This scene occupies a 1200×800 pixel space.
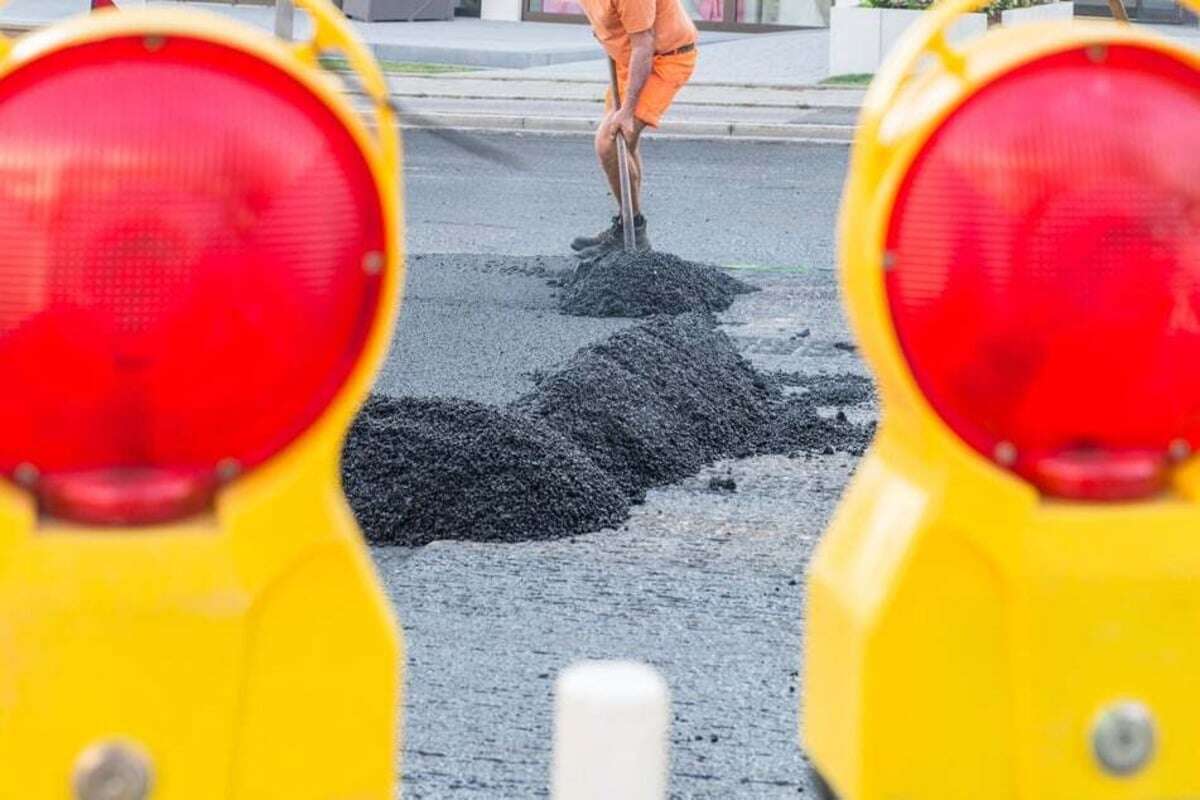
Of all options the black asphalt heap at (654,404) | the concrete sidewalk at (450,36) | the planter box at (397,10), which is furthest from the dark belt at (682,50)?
the planter box at (397,10)

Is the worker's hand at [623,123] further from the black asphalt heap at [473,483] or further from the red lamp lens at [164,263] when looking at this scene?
the red lamp lens at [164,263]

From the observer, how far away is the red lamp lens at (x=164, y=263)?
1776mm

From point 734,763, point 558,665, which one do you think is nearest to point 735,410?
point 558,665

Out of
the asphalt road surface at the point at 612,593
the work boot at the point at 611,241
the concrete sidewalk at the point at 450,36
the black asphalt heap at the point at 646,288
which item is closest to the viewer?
the asphalt road surface at the point at 612,593

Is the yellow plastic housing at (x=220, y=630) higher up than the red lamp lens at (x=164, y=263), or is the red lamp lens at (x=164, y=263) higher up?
the red lamp lens at (x=164, y=263)

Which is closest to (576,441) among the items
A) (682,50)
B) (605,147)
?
(605,147)

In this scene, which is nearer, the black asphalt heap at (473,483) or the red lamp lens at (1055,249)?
the red lamp lens at (1055,249)

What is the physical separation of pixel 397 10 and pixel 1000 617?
28.3 metres

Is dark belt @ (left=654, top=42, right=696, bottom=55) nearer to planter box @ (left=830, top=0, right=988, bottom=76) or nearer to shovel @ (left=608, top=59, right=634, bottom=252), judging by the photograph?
shovel @ (left=608, top=59, right=634, bottom=252)

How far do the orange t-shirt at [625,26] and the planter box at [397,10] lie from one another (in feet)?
56.4

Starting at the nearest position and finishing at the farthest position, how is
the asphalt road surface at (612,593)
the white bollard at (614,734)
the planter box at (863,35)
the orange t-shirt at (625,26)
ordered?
the white bollard at (614,734), the asphalt road surface at (612,593), the orange t-shirt at (625,26), the planter box at (863,35)

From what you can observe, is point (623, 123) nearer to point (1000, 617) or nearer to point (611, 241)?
point (611, 241)

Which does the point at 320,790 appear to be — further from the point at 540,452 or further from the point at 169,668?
the point at 540,452

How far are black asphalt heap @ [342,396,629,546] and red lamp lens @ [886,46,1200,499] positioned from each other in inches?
125
